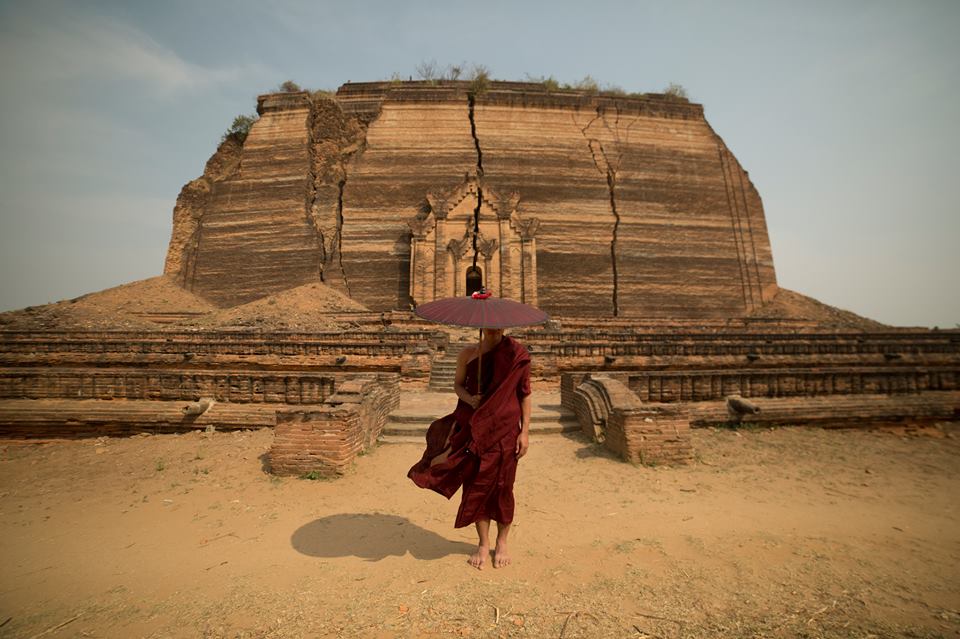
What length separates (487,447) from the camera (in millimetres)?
3123

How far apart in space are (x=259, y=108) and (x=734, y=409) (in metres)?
27.1

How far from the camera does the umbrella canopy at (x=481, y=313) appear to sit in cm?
302

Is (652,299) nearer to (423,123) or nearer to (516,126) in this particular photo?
(516,126)

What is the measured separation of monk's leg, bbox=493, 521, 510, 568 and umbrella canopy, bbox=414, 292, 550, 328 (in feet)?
4.62

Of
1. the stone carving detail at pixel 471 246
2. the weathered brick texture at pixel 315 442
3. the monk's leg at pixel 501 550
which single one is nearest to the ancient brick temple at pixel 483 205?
the stone carving detail at pixel 471 246

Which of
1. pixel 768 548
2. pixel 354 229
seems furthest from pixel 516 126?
pixel 768 548

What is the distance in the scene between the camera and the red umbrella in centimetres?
302

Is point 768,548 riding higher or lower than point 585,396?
lower

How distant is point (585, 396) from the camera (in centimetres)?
645

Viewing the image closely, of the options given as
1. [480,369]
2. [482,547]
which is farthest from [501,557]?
[480,369]

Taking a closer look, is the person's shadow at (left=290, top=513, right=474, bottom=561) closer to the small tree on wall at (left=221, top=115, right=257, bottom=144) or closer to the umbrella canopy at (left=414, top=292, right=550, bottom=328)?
the umbrella canopy at (left=414, top=292, right=550, bottom=328)

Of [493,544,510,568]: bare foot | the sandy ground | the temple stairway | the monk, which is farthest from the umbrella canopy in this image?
the temple stairway

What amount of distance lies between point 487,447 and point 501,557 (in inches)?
29.6

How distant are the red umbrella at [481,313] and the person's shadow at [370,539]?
1.33 metres
